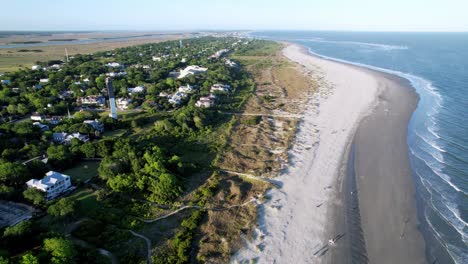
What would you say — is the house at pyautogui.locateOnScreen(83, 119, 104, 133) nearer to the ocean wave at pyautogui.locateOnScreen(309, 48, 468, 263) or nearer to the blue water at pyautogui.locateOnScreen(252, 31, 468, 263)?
the blue water at pyautogui.locateOnScreen(252, 31, 468, 263)

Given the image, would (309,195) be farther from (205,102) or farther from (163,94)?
(163,94)

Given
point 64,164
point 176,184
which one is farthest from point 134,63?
point 176,184

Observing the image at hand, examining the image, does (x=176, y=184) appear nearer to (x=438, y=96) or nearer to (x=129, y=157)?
(x=129, y=157)

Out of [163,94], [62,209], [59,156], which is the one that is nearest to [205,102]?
[163,94]

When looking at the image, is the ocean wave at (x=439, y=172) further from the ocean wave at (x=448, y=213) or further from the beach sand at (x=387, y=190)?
the ocean wave at (x=448, y=213)

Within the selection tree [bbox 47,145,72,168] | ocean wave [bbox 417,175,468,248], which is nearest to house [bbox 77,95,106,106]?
tree [bbox 47,145,72,168]

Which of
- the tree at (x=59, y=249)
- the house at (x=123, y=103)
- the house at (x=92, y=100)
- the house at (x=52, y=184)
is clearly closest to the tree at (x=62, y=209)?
the house at (x=52, y=184)
